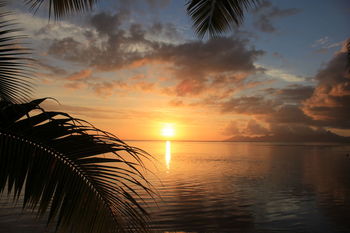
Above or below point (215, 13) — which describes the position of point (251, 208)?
below

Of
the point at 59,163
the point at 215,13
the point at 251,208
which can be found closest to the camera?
the point at 59,163

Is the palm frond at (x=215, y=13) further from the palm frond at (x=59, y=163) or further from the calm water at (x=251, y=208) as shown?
the calm water at (x=251, y=208)

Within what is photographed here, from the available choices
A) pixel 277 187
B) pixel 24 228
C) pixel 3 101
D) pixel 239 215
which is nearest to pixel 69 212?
pixel 3 101

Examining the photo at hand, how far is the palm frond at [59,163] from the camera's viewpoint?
1.83m

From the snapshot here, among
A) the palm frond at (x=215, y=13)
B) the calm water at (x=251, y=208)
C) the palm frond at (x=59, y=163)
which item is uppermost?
the palm frond at (x=215, y=13)

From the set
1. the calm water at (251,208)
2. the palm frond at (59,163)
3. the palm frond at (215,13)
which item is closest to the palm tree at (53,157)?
the palm frond at (59,163)

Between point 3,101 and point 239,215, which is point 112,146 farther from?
point 239,215

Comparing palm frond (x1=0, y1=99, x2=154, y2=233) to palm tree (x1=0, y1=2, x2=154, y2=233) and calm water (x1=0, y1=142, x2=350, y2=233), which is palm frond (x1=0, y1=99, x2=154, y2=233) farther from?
calm water (x1=0, y1=142, x2=350, y2=233)

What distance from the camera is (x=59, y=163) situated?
6.32 feet

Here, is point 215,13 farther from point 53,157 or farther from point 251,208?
point 251,208

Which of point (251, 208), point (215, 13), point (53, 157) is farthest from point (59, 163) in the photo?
point (251, 208)

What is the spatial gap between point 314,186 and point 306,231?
15.8 metres

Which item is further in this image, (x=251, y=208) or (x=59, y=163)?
(x=251, y=208)

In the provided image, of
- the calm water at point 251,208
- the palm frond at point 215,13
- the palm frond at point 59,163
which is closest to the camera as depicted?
the palm frond at point 59,163
